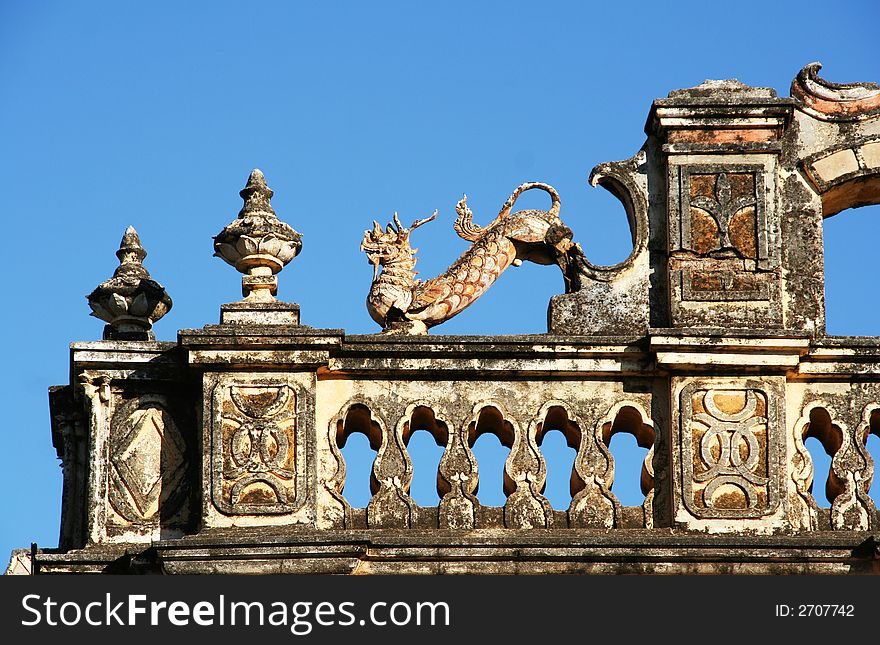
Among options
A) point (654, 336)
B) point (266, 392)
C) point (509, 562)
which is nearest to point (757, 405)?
point (654, 336)

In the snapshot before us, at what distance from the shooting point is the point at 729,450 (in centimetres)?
2045

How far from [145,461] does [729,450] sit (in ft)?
13.2

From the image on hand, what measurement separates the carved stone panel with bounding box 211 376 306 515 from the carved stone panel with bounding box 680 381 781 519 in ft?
8.71

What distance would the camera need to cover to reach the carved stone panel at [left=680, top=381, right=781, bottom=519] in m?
20.3

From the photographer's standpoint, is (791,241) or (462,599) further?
(791,241)

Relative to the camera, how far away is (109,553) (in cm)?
2028

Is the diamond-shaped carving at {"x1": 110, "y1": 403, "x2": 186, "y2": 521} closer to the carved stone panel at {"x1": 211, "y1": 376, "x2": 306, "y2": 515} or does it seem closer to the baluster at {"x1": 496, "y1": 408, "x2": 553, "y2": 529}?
the carved stone panel at {"x1": 211, "y1": 376, "x2": 306, "y2": 515}

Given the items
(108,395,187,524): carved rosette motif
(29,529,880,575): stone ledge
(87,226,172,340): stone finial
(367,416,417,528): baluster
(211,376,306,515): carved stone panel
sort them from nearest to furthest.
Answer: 1. (29,529,880,575): stone ledge
2. (211,376,306,515): carved stone panel
3. (367,416,417,528): baluster
4. (108,395,187,524): carved rosette motif
5. (87,226,172,340): stone finial

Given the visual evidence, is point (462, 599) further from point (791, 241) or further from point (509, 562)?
point (791, 241)

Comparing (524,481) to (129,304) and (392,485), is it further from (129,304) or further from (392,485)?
(129,304)

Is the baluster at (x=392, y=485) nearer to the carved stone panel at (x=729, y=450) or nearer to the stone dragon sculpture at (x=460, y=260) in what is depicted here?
the stone dragon sculpture at (x=460, y=260)

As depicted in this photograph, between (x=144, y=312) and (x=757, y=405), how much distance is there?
4.42m

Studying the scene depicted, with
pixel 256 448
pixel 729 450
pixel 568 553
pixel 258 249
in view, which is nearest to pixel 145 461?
pixel 256 448

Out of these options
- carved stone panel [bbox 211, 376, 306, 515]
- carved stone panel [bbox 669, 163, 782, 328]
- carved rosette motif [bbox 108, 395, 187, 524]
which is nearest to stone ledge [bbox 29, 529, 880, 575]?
carved stone panel [bbox 211, 376, 306, 515]
